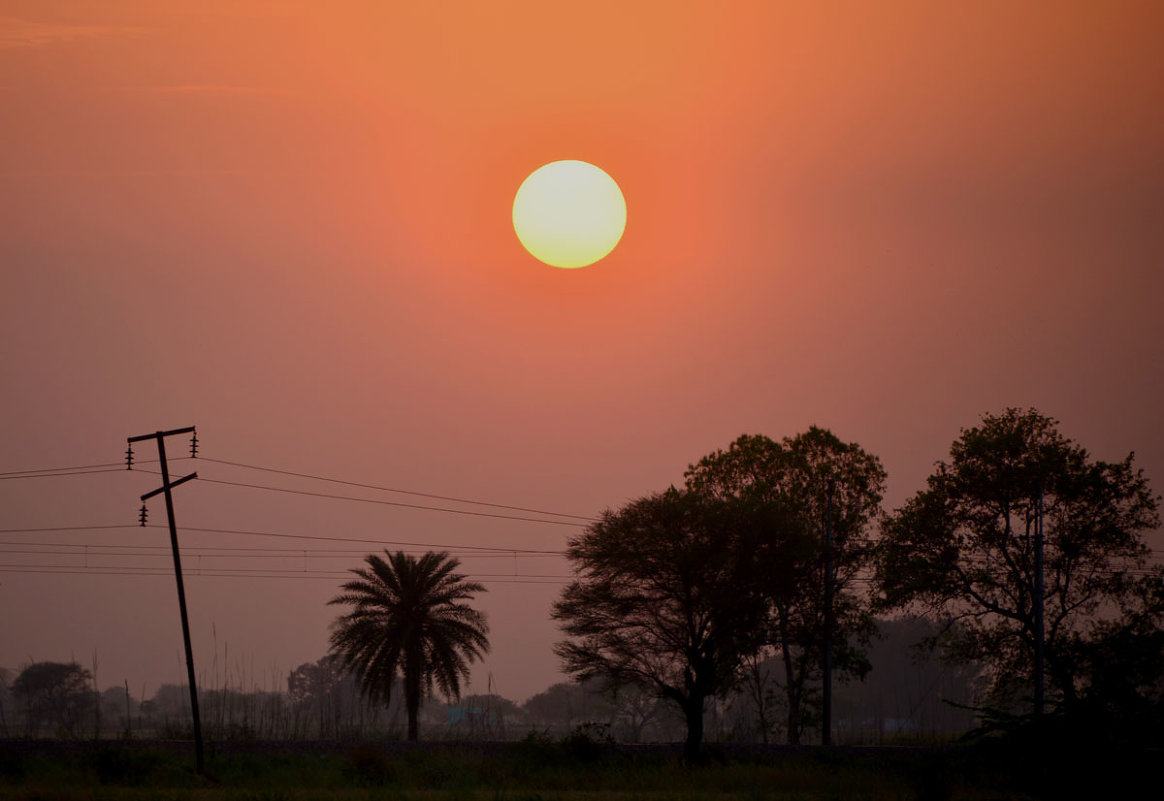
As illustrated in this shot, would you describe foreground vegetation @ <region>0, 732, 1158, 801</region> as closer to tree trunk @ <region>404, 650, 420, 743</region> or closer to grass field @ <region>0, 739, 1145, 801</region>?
grass field @ <region>0, 739, 1145, 801</region>

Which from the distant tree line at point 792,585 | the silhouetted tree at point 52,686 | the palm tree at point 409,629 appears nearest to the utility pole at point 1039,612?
the distant tree line at point 792,585

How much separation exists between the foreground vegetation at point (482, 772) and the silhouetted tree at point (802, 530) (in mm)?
8464

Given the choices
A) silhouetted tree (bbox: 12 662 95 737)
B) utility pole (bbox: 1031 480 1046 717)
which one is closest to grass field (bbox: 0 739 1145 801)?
utility pole (bbox: 1031 480 1046 717)

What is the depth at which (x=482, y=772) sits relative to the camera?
4356 centimetres

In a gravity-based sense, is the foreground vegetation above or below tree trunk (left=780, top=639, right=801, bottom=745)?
below

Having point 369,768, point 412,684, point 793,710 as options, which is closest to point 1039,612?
point 793,710

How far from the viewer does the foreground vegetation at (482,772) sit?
115 feet

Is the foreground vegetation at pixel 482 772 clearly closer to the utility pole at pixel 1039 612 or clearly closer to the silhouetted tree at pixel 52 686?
the utility pole at pixel 1039 612

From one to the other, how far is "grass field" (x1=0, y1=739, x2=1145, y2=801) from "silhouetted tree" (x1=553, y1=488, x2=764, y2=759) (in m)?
4.43

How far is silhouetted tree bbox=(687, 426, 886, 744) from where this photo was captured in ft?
181

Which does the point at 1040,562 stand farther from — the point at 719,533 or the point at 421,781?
the point at 421,781

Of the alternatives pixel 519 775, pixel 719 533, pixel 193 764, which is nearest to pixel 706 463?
pixel 719 533

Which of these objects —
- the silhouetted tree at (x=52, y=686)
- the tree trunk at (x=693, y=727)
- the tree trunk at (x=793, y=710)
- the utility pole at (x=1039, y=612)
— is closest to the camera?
the tree trunk at (x=693, y=727)

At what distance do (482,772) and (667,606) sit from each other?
13.7 meters
